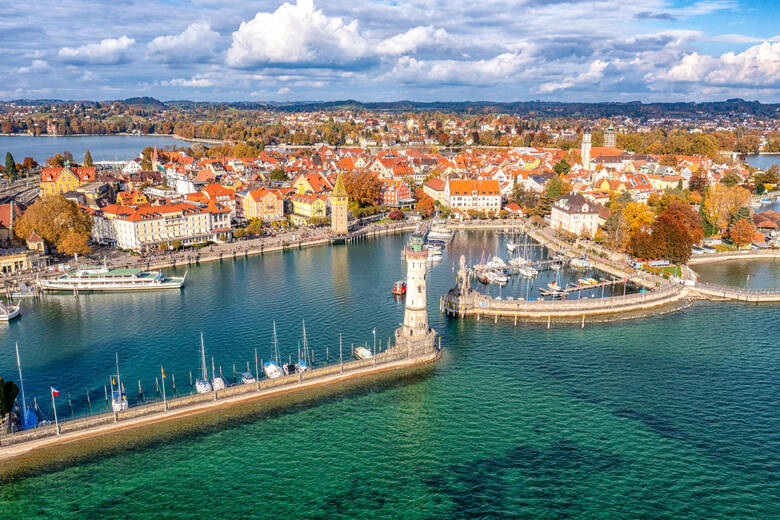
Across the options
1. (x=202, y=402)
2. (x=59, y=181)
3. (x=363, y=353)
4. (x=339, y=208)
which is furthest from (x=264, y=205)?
(x=202, y=402)

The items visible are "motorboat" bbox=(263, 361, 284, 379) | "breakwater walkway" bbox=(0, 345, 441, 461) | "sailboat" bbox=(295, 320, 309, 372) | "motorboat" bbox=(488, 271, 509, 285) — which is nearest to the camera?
"breakwater walkway" bbox=(0, 345, 441, 461)

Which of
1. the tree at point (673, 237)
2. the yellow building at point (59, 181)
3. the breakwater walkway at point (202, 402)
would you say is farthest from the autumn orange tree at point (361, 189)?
the breakwater walkway at point (202, 402)

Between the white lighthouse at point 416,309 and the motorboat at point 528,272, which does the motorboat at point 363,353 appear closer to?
the white lighthouse at point 416,309

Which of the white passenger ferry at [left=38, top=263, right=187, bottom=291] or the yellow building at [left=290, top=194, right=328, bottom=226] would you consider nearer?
the white passenger ferry at [left=38, top=263, right=187, bottom=291]

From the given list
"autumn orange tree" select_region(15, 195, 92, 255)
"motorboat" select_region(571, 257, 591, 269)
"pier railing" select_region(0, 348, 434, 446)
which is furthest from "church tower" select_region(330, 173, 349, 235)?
"pier railing" select_region(0, 348, 434, 446)

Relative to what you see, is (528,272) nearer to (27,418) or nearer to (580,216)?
(580,216)

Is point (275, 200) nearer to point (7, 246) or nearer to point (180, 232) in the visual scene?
point (180, 232)

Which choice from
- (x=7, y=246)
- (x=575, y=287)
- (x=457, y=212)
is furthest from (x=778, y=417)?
(x=7, y=246)

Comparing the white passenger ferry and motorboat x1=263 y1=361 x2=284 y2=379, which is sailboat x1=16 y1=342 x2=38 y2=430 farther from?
the white passenger ferry
